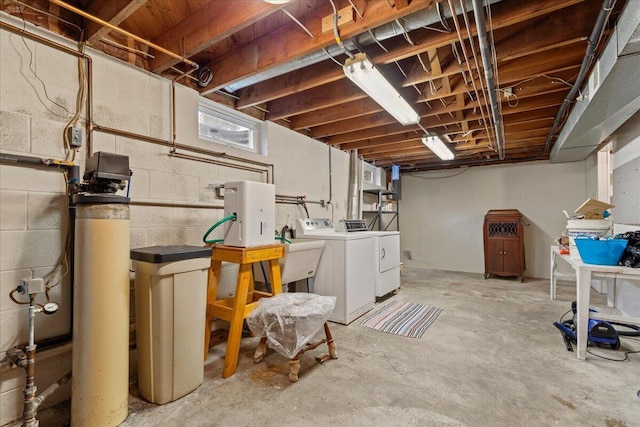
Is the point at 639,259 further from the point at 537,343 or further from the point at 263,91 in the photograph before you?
the point at 263,91

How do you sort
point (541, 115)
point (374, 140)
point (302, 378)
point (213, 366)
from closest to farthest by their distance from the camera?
point (302, 378) < point (213, 366) < point (541, 115) < point (374, 140)

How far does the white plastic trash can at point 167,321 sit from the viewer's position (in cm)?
168

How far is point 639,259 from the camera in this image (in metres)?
2.10

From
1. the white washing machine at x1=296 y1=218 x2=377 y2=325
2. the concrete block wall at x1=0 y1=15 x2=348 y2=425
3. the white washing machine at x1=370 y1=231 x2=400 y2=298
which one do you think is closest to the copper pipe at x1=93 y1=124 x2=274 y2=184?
the concrete block wall at x1=0 y1=15 x2=348 y2=425

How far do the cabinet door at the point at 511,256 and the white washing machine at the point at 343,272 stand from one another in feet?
10.8

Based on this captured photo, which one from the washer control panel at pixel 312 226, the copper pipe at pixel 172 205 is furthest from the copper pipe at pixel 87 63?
the washer control panel at pixel 312 226

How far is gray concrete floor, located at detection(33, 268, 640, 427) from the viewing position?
160 cm

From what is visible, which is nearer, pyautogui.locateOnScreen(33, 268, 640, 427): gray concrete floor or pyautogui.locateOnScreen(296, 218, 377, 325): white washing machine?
pyautogui.locateOnScreen(33, 268, 640, 427): gray concrete floor

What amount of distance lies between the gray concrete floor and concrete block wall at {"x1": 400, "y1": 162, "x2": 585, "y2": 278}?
3.34 m

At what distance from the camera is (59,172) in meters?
1.77

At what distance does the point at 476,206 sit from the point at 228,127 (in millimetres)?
5321

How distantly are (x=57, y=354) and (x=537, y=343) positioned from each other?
3.60 meters

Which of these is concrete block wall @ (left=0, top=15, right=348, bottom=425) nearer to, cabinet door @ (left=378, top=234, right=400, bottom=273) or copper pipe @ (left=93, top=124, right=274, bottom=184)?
copper pipe @ (left=93, top=124, right=274, bottom=184)

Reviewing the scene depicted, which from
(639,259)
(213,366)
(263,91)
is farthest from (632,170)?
(213,366)
